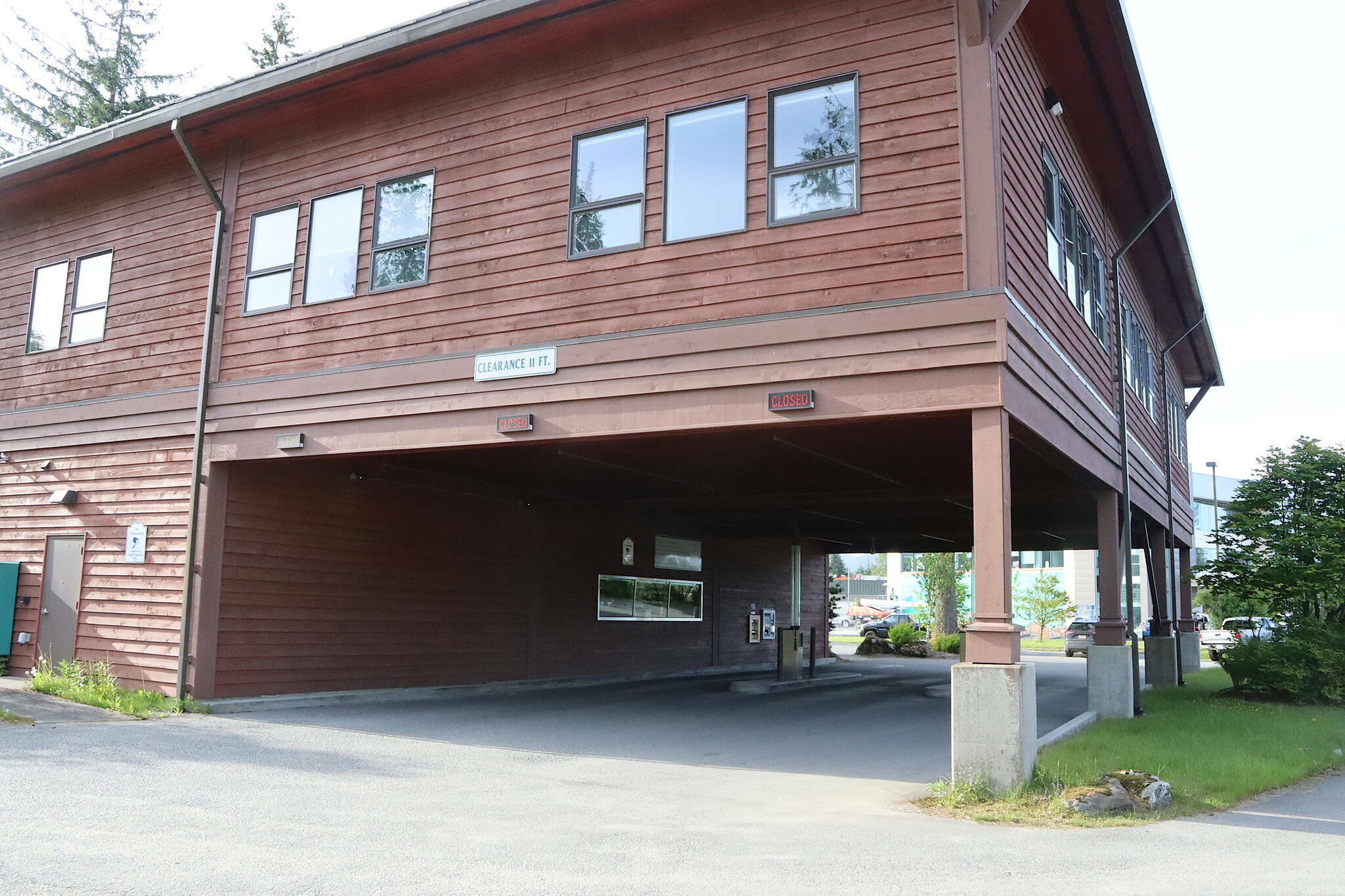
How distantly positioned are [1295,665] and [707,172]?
12238mm

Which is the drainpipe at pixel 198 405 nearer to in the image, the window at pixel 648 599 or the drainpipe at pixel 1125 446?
the window at pixel 648 599

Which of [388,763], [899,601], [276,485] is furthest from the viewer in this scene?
[899,601]

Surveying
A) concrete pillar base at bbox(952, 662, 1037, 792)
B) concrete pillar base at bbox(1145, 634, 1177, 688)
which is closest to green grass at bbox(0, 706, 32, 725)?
concrete pillar base at bbox(952, 662, 1037, 792)

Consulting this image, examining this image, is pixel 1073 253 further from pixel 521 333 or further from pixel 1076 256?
pixel 521 333

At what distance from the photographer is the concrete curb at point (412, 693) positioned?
44.4 feet

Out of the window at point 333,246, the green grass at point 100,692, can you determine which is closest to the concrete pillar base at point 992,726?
the window at point 333,246

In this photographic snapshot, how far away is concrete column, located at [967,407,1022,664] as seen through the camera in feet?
29.8

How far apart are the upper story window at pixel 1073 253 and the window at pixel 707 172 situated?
11.5 ft

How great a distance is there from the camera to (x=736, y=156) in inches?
433

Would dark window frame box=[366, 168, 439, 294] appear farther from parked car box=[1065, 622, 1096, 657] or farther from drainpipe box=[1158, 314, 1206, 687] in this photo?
parked car box=[1065, 622, 1096, 657]

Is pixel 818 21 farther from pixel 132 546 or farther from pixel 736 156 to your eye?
pixel 132 546

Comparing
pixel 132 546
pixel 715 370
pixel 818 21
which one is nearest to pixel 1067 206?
pixel 818 21

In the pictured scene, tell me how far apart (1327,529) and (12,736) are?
18708 mm

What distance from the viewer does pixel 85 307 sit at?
15906mm
